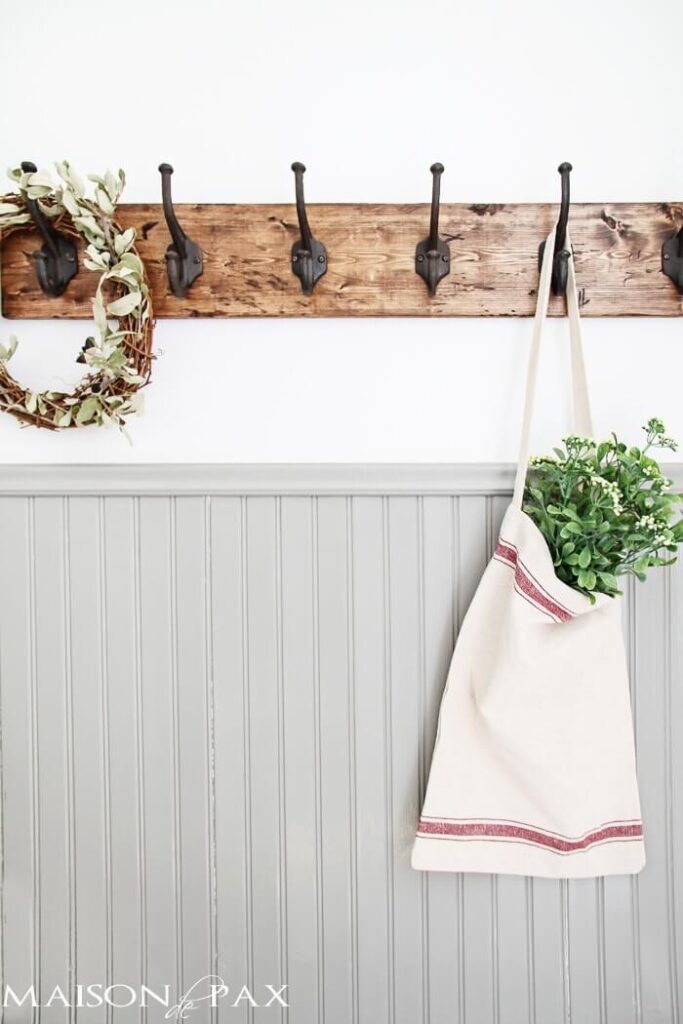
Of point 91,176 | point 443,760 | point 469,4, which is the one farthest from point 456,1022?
point 469,4

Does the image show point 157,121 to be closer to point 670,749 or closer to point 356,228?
point 356,228

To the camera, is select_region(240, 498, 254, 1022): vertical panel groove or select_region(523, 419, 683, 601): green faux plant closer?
select_region(523, 419, 683, 601): green faux plant

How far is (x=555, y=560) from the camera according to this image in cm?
87

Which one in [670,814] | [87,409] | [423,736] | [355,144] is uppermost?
[355,144]

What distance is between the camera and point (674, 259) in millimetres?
913

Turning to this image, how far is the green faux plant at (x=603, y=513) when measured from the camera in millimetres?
825

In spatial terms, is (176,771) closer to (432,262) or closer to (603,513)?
(603,513)

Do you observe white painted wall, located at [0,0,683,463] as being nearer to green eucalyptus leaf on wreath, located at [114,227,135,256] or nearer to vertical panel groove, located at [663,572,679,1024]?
green eucalyptus leaf on wreath, located at [114,227,135,256]

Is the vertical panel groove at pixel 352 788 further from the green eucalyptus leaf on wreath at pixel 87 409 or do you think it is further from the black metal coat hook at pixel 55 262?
the black metal coat hook at pixel 55 262

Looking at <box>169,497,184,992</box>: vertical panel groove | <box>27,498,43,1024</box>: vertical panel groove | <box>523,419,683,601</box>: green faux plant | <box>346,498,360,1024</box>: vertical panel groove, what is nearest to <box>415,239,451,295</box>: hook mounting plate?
<box>523,419,683,601</box>: green faux plant

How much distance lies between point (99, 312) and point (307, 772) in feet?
2.07

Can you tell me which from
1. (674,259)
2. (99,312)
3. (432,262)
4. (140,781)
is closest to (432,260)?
(432,262)

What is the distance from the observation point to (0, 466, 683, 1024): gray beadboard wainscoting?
0.95 metres

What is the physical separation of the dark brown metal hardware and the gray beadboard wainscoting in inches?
14.3
